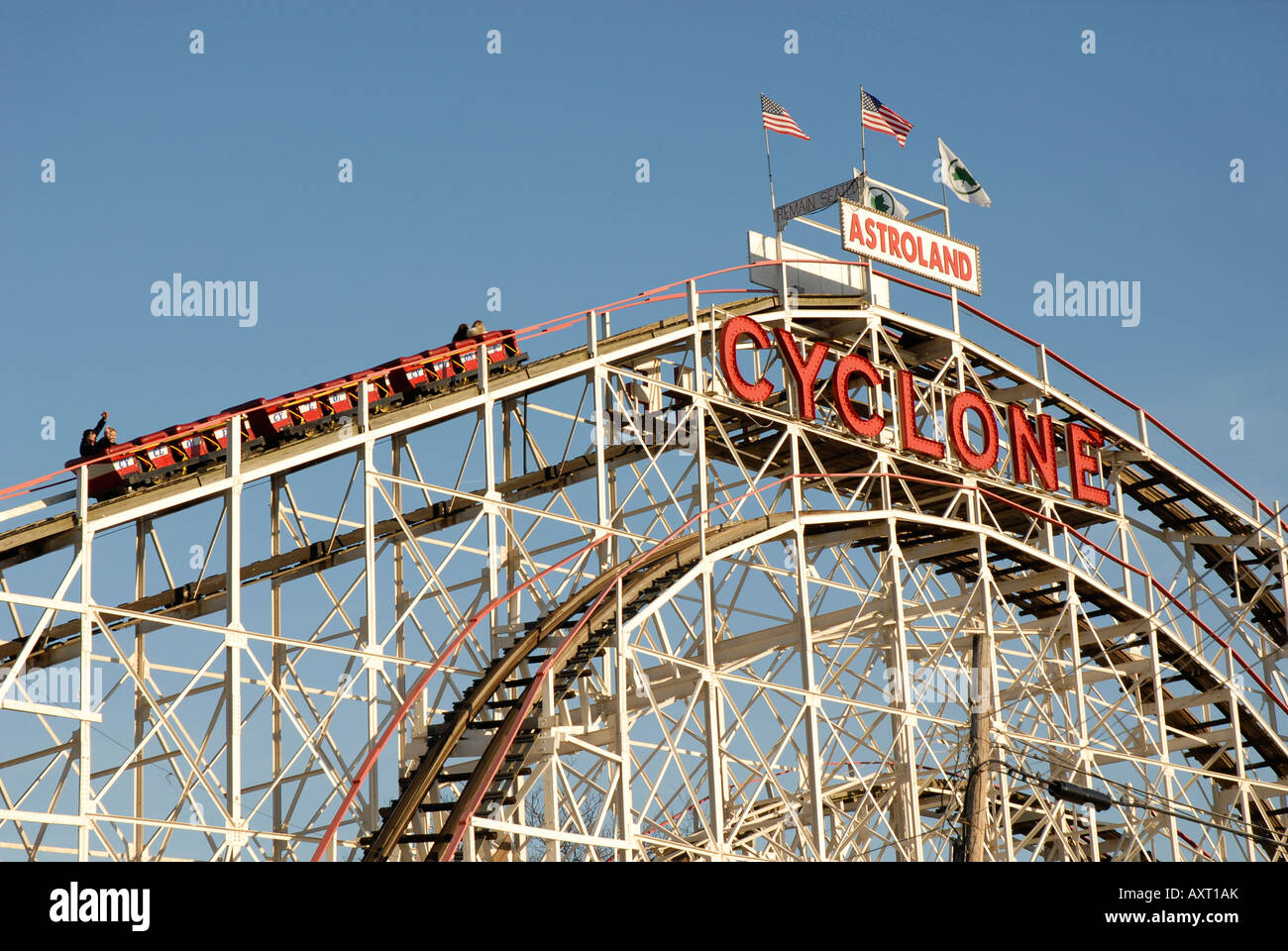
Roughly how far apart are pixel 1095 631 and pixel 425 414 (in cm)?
1762

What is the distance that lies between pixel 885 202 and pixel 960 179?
9.63ft

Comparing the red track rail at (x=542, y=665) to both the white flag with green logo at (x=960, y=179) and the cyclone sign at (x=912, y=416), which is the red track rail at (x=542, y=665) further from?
the white flag with green logo at (x=960, y=179)

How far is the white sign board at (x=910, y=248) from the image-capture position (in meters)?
35.1

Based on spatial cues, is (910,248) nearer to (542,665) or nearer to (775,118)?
(775,118)

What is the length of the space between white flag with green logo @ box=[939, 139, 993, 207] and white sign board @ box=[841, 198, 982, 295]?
157 centimetres

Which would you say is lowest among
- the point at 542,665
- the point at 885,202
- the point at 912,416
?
the point at 542,665

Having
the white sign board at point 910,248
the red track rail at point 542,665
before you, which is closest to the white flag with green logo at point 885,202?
the white sign board at point 910,248

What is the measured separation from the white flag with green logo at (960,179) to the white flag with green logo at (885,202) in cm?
223

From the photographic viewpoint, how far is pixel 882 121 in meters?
37.6

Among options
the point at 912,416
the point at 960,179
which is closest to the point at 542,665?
the point at 912,416

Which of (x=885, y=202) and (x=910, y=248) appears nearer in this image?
(x=910, y=248)

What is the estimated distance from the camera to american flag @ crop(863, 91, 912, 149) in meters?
37.4

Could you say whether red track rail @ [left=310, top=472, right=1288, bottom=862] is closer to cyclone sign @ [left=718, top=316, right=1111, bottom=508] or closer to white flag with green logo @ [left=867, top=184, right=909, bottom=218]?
cyclone sign @ [left=718, top=316, right=1111, bottom=508]
